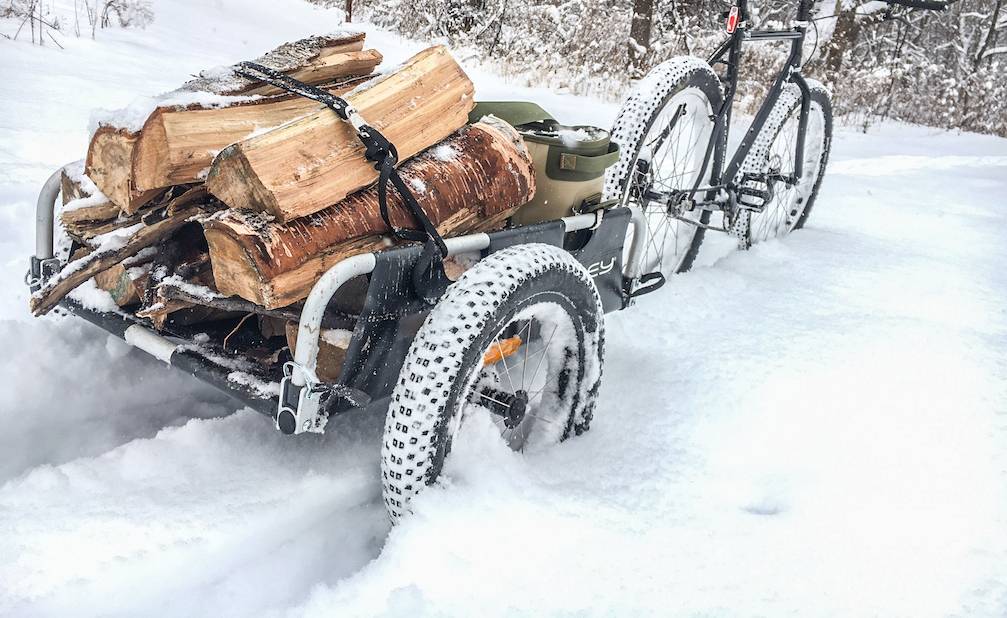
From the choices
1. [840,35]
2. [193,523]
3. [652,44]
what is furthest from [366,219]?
[840,35]

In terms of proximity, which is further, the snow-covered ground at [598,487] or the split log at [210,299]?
the split log at [210,299]

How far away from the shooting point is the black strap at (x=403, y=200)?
67.4 inches

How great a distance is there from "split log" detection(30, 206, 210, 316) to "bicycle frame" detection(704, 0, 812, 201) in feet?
8.47

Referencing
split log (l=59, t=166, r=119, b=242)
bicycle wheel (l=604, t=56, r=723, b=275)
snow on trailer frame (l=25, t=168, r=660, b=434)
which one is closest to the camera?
snow on trailer frame (l=25, t=168, r=660, b=434)

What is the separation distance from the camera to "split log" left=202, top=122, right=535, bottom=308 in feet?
5.36

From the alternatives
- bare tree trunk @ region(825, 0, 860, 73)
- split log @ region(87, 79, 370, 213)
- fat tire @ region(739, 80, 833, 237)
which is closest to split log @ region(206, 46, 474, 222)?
split log @ region(87, 79, 370, 213)

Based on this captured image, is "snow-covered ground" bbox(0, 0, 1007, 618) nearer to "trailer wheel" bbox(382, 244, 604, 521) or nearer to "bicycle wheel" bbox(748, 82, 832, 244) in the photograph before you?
"trailer wheel" bbox(382, 244, 604, 521)

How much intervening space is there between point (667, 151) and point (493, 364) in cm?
197

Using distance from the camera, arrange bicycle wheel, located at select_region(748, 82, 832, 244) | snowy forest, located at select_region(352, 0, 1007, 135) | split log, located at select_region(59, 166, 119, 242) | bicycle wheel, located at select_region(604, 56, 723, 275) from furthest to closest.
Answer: snowy forest, located at select_region(352, 0, 1007, 135) → bicycle wheel, located at select_region(748, 82, 832, 244) → bicycle wheel, located at select_region(604, 56, 723, 275) → split log, located at select_region(59, 166, 119, 242)

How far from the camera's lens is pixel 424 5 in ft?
44.3

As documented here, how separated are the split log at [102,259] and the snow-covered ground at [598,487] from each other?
44 centimetres

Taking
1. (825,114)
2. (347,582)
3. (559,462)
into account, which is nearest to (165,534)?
(347,582)

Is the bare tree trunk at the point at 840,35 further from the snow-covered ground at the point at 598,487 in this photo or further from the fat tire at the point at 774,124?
the snow-covered ground at the point at 598,487

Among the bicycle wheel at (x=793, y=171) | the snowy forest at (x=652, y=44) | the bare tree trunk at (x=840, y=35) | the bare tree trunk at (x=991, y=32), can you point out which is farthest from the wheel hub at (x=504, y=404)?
the bare tree trunk at (x=991, y=32)
